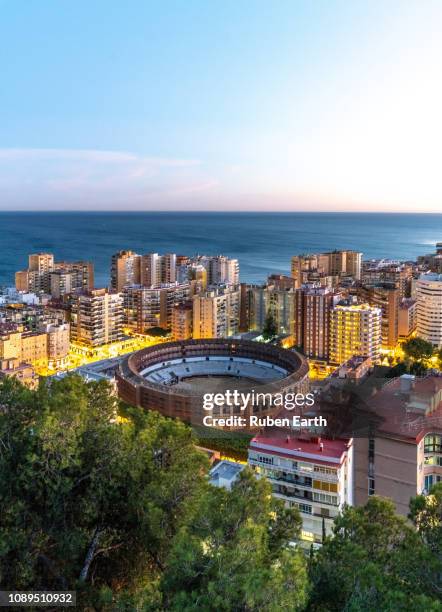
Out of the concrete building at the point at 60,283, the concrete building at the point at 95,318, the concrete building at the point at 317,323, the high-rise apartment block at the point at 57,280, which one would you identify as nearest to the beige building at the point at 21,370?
the concrete building at the point at 95,318

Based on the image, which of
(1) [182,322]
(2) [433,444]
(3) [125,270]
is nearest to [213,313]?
(1) [182,322]

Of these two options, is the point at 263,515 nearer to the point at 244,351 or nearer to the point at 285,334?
the point at 244,351

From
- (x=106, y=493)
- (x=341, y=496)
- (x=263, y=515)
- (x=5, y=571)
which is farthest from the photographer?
(x=341, y=496)

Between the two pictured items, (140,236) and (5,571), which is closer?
(5,571)

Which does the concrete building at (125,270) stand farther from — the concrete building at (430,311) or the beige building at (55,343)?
the concrete building at (430,311)

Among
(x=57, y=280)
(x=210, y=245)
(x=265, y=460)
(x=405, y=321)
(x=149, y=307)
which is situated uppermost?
(x=210, y=245)

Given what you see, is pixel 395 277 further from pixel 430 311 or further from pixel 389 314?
pixel 430 311

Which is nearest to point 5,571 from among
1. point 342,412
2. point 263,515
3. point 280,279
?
point 263,515

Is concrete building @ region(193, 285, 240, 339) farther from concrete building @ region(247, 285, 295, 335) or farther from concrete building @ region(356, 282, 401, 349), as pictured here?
concrete building @ region(356, 282, 401, 349)
